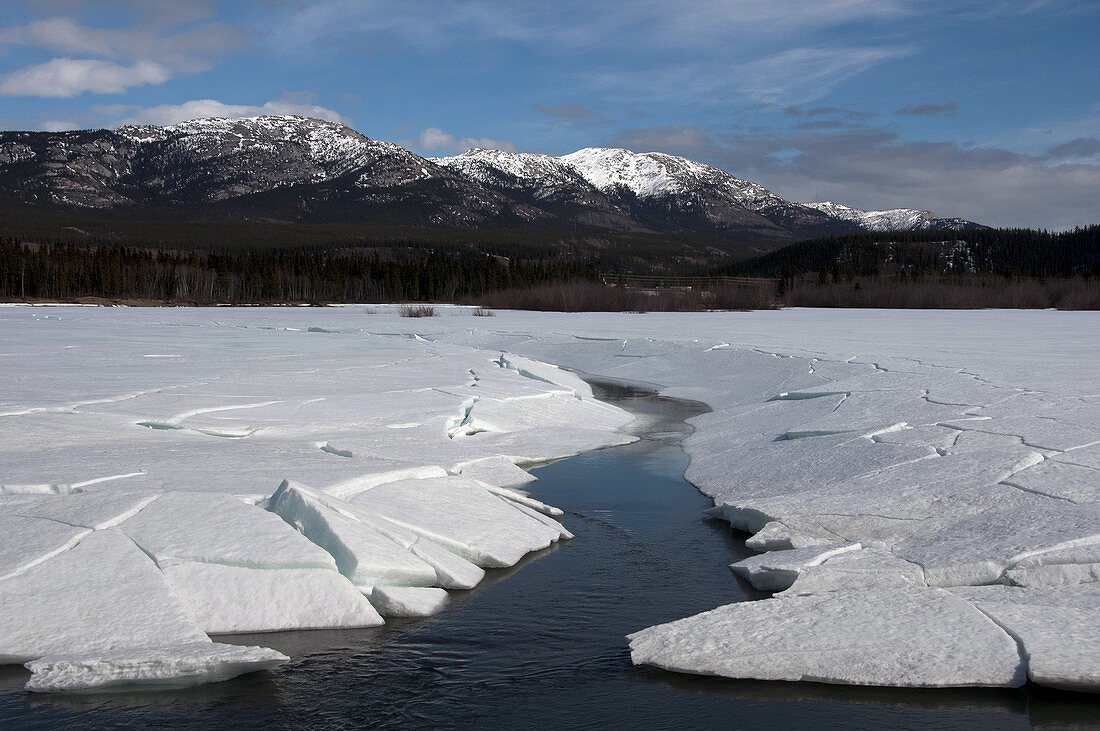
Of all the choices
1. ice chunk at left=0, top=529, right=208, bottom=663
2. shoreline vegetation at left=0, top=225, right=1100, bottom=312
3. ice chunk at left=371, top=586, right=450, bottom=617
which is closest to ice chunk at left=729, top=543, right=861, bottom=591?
ice chunk at left=371, top=586, right=450, bottom=617

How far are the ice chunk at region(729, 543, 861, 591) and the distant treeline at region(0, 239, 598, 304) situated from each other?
60.7 metres

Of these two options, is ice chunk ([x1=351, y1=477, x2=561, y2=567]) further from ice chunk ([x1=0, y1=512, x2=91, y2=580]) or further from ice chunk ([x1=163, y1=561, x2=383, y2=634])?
ice chunk ([x1=0, y1=512, x2=91, y2=580])

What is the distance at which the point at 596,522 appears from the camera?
20.8ft

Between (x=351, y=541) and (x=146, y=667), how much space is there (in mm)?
1329

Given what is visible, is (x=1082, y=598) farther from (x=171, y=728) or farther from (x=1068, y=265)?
(x=1068, y=265)

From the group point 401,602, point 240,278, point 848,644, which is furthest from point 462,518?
point 240,278

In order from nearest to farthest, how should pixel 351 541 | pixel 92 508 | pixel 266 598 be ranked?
pixel 266 598 → pixel 351 541 → pixel 92 508

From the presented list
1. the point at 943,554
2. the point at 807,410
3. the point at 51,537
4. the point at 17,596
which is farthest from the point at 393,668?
the point at 807,410

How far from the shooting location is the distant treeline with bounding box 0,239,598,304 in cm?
6925

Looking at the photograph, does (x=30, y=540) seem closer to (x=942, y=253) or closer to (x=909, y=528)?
(x=909, y=528)

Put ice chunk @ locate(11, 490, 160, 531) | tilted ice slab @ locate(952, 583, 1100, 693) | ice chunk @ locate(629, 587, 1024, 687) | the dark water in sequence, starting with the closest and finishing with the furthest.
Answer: the dark water → tilted ice slab @ locate(952, 583, 1100, 693) → ice chunk @ locate(629, 587, 1024, 687) → ice chunk @ locate(11, 490, 160, 531)

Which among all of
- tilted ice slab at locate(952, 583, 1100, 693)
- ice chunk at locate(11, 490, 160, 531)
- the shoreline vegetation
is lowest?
tilted ice slab at locate(952, 583, 1100, 693)

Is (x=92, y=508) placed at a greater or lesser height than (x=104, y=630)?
greater

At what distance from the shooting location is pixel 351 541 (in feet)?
15.6
